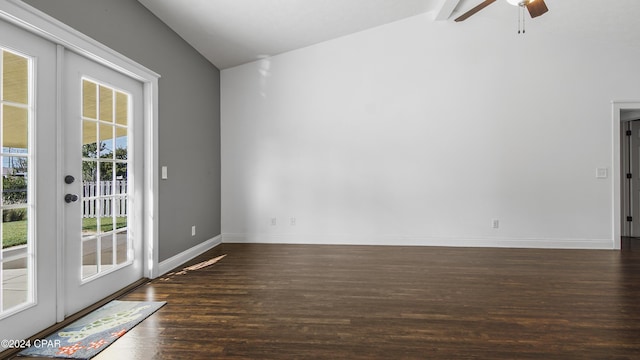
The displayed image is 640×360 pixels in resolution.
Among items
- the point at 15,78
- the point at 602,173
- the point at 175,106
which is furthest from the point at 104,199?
the point at 602,173

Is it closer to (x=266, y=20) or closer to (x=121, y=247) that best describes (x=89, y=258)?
(x=121, y=247)

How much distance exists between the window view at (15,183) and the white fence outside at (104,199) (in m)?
0.49

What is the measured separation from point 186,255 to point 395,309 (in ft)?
8.58

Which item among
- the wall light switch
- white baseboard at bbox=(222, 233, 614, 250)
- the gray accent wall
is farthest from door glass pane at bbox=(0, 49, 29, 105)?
the wall light switch

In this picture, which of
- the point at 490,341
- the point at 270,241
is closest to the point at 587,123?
the point at 490,341

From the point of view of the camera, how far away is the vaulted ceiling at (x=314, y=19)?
3479mm

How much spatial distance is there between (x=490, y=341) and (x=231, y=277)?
235 centimetres

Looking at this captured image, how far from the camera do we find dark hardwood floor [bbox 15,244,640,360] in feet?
6.29

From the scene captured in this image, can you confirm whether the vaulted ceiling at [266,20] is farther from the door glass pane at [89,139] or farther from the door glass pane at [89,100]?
the door glass pane at [89,139]

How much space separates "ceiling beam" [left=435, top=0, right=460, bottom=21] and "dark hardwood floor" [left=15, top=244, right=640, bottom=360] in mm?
3231

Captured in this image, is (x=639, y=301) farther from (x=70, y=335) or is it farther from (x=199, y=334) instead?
(x=70, y=335)

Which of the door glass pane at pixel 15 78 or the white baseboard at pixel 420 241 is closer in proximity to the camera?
the door glass pane at pixel 15 78

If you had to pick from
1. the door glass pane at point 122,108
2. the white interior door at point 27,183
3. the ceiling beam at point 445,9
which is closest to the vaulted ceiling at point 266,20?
the ceiling beam at point 445,9

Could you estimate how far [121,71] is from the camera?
285 centimetres
